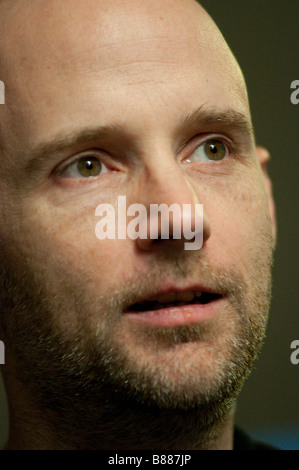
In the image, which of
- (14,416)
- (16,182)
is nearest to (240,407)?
(14,416)

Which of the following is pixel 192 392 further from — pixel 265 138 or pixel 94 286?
pixel 265 138

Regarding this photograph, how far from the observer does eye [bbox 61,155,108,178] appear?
128 centimetres

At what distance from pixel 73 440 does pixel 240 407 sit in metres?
1.31

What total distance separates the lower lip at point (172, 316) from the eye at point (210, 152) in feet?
1.11

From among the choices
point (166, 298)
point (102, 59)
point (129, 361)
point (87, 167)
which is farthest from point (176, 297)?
point (102, 59)

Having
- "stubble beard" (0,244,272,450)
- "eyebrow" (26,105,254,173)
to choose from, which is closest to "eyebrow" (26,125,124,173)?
"eyebrow" (26,105,254,173)

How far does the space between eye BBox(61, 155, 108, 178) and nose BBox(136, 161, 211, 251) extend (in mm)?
119

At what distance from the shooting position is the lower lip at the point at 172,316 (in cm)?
116

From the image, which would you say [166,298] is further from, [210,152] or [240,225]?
[210,152]

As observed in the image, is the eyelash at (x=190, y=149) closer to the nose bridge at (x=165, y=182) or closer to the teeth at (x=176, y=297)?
the nose bridge at (x=165, y=182)

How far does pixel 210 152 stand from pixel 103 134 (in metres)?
0.27

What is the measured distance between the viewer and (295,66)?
7.88ft

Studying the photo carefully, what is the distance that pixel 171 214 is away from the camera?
45.5 inches

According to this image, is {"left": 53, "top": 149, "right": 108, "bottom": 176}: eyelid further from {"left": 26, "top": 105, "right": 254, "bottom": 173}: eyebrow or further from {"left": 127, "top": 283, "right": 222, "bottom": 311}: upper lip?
{"left": 127, "top": 283, "right": 222, "bottom": 311}: upper lip
